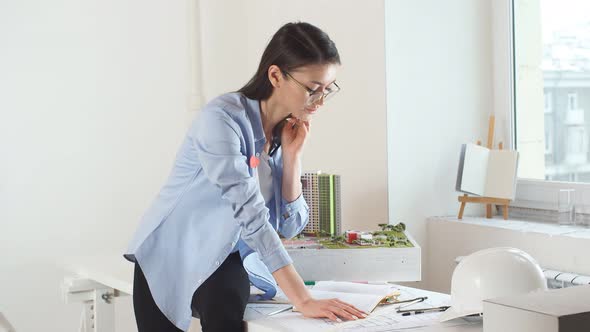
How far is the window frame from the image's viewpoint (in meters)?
2.78

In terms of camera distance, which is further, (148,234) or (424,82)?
(424,82)

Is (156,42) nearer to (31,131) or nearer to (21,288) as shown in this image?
(31,131)

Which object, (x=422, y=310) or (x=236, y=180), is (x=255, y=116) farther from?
(x=422, y=310)

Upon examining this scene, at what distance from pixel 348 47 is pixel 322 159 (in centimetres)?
49

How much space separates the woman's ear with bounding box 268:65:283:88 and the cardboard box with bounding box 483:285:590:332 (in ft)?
2.71

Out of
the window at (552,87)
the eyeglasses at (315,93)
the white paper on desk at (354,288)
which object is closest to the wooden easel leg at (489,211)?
the window at (552,87)

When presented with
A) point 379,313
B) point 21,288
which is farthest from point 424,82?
point 21,288

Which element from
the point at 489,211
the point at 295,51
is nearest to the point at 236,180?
the point at 295,51

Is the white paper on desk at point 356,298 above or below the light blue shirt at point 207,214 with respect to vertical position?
below

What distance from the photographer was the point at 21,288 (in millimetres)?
3158

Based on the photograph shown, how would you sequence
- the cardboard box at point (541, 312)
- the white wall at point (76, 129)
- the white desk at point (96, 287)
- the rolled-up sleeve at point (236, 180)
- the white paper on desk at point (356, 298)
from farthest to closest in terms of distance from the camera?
the white wall at point (76, 129) → the white desk at point (96, 287) → the white paper on desk at point (356, 298) → the rolled-up sleeve at point (236, 180) → the cardboard box at point (541, 312)

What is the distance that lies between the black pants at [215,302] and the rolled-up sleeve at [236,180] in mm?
101

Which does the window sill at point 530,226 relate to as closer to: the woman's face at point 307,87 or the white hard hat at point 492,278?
the white hard hat at point 492,278

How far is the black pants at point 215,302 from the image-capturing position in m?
1.66
